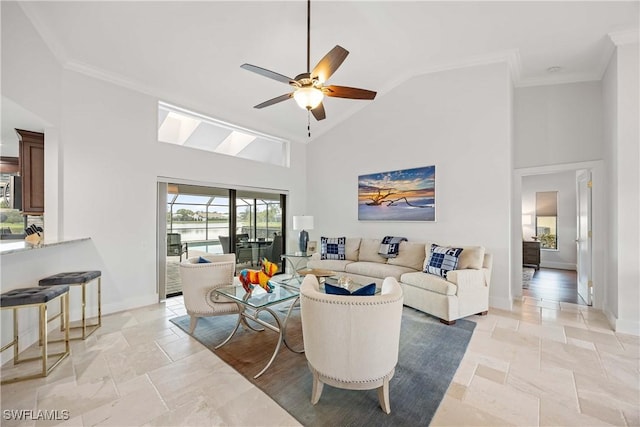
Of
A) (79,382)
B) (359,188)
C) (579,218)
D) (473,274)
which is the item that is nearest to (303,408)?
(79,382)

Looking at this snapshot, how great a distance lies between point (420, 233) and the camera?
4.84 meters

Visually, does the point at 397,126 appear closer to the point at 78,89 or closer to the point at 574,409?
the point at 574,409

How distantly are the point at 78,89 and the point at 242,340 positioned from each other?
3.84 metres

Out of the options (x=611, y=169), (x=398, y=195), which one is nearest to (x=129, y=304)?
(x=398, y=195)

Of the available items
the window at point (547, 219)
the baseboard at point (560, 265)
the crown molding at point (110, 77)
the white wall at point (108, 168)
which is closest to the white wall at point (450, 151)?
A: the white wall at point (108, 168)

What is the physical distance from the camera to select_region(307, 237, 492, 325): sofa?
3.47 meters

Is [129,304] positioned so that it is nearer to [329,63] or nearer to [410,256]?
[329,63]

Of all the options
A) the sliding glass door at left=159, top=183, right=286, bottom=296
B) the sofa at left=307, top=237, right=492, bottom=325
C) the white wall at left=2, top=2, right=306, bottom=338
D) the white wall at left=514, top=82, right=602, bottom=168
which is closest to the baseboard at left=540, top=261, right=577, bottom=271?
the white wall at left=514, top=82, right=602, bottom=168

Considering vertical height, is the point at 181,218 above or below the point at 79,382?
above

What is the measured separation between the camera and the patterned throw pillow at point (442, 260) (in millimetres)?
3779

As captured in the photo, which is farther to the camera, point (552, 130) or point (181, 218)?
point (181, 218)

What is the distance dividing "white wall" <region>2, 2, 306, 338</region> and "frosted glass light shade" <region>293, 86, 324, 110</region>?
2789mm

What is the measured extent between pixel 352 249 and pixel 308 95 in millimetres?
3409

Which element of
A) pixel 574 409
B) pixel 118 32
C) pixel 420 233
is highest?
pixel 118 32
